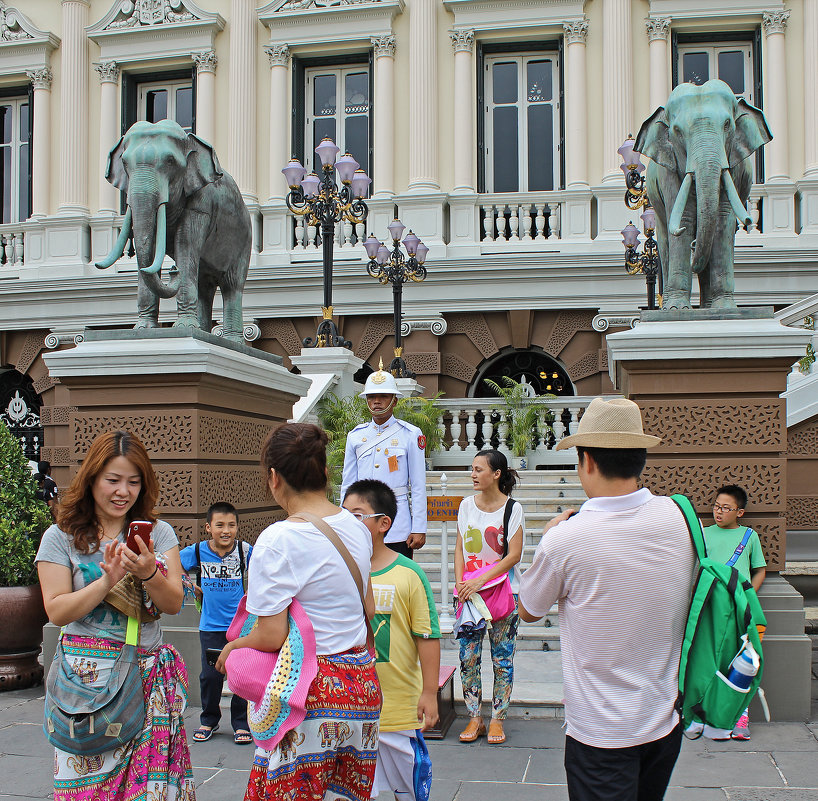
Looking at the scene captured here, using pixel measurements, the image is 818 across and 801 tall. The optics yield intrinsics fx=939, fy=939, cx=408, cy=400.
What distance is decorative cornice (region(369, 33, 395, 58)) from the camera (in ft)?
63.9

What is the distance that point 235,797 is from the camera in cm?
483

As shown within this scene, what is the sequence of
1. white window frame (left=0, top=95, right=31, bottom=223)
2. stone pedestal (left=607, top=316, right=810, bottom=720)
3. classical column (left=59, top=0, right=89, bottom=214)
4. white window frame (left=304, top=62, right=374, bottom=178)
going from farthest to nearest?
white window frame (left=0, top=95, right=31, bottom=223)
classical column (left=59, top=0, right=89, bottom=214)
white window frame (left=304, top=62, right=374, bottom=178)
stone pedestal (left=607, top=316, right=810, bottom=720)

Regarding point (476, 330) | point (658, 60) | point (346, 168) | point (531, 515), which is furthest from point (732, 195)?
point (658, 60)

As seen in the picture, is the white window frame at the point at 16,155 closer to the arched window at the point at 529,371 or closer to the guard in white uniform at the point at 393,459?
the arched window at the point at 529,371

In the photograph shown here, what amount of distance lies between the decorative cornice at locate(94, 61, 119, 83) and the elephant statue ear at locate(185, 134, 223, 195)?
15.2 m

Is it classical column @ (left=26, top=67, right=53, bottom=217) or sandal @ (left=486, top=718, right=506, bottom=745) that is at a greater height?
classical column @ (left=26, top=67, right=53, bottom=217)

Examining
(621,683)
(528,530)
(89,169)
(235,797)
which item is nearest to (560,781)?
(235,797)

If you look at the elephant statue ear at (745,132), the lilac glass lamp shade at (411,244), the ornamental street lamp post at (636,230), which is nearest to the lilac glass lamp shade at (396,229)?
the lilac glass lamp shade at (411,244)

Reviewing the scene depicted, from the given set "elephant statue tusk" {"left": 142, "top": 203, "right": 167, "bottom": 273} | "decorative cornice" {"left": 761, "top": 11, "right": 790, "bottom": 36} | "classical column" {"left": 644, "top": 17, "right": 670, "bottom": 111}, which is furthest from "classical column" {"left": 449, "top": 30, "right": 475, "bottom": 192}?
"elephant statue tusk" {"left": 142, "top": 203, "right": 167, "bottom": 273}

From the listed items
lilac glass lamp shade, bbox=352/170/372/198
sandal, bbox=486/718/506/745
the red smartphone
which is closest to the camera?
the red smartphone

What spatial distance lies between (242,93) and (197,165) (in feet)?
45.0

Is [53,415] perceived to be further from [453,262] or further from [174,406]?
[174,406]

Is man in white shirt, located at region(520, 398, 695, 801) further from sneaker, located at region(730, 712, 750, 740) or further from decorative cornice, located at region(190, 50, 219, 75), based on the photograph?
decorative cornice, located at region(190, 50, 219, 75)

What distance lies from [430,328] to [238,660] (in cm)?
1547
